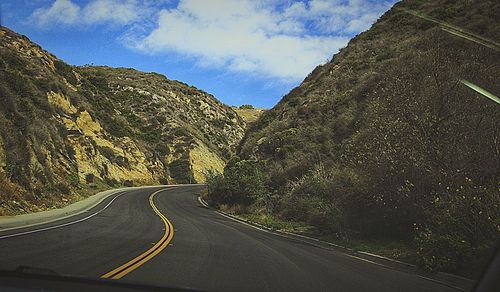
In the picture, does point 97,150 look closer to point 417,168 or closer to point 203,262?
point 417,168

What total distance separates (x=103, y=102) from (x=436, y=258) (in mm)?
59677

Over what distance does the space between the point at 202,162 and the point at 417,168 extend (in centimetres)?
5966

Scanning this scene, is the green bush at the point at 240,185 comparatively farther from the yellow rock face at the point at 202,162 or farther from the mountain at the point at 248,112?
the mountain at the point at 248,112

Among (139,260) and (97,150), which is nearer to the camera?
(139,260)

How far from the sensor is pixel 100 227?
14.7 meters

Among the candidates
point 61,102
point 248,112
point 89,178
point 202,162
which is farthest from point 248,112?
point 89,178

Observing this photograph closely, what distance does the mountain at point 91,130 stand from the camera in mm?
22531

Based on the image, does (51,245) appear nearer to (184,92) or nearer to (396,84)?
(396,84)

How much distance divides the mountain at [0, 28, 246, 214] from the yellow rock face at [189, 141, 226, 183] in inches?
7.0

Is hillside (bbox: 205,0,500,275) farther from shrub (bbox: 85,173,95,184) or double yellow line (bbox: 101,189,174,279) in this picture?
shrub (bbox: 85,173,95,184)

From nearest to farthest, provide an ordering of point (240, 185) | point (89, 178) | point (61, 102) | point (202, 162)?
point (240, 185), point (89, 178), point (61, 102), point (202, 162)

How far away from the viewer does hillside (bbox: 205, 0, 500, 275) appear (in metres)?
9.48

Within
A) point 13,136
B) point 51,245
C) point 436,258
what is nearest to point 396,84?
point 436,258

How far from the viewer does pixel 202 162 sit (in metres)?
70.4
